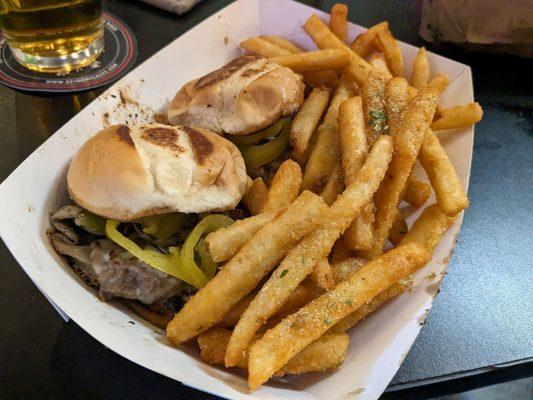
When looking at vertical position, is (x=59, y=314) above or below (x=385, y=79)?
below

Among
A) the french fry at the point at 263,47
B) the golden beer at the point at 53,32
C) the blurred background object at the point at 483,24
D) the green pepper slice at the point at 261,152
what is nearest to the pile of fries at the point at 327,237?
the green pepper slice at the point at 261,152

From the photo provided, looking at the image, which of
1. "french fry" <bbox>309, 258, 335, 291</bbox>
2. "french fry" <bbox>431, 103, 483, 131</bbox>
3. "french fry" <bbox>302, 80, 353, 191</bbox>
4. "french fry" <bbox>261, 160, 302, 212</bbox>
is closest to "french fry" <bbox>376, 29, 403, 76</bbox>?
"french fry" <bbox>431, 103, 483, 131</bbox>

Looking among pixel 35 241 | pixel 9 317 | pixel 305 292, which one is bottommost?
pixel 9 317

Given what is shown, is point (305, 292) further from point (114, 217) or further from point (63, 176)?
point (63, 176)

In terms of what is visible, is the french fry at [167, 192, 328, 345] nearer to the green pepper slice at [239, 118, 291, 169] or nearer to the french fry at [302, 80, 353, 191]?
the french fry at [302, 80, 353, 191]

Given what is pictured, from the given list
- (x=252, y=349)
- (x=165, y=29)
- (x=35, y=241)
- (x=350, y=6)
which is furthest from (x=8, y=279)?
(x=350, y=6)
